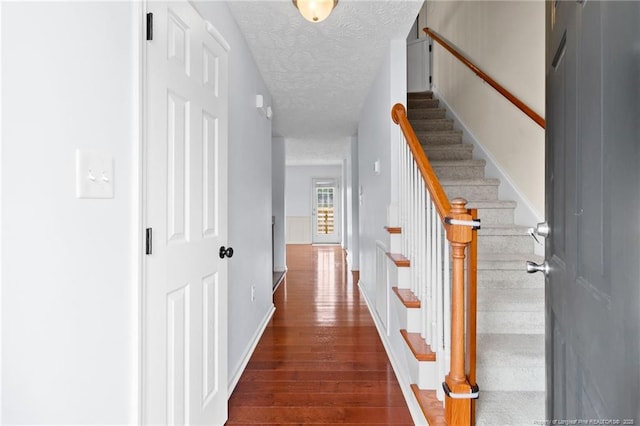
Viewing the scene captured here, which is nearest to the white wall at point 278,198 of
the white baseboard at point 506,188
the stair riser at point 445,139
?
the stair riser at point 445,139

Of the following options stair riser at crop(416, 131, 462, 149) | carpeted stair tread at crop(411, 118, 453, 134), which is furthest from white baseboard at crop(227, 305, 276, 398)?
carpeted stair tread at crop(411, 118, 453, 134)

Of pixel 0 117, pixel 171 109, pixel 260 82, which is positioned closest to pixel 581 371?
pixel 0 117

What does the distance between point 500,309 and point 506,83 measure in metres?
1.95

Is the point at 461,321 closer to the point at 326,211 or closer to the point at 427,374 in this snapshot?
the point at 427,374

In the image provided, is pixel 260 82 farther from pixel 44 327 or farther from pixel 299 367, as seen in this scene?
pixel 44 327

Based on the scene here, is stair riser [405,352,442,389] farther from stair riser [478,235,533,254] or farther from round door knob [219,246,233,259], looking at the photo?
stair riser [478,235,533,254]

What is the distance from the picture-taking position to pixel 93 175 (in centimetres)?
89

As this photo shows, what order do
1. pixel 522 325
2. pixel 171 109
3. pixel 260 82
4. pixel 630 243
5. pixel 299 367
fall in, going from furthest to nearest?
pixel 260 82 → pixel 299 367 → pixel 522 325 → pixel 171 109 → pixel 630 243

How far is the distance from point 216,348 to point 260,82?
95.3 inches

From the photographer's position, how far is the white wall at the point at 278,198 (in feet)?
18.7

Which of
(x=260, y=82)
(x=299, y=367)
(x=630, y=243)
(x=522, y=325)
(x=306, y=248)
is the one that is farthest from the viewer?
(x=306, y=248)

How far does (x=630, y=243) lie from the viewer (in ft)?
1.63

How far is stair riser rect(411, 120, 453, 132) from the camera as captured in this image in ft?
12.2

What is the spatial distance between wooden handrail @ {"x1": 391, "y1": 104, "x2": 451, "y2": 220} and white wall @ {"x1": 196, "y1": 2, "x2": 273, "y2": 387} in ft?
3.63
